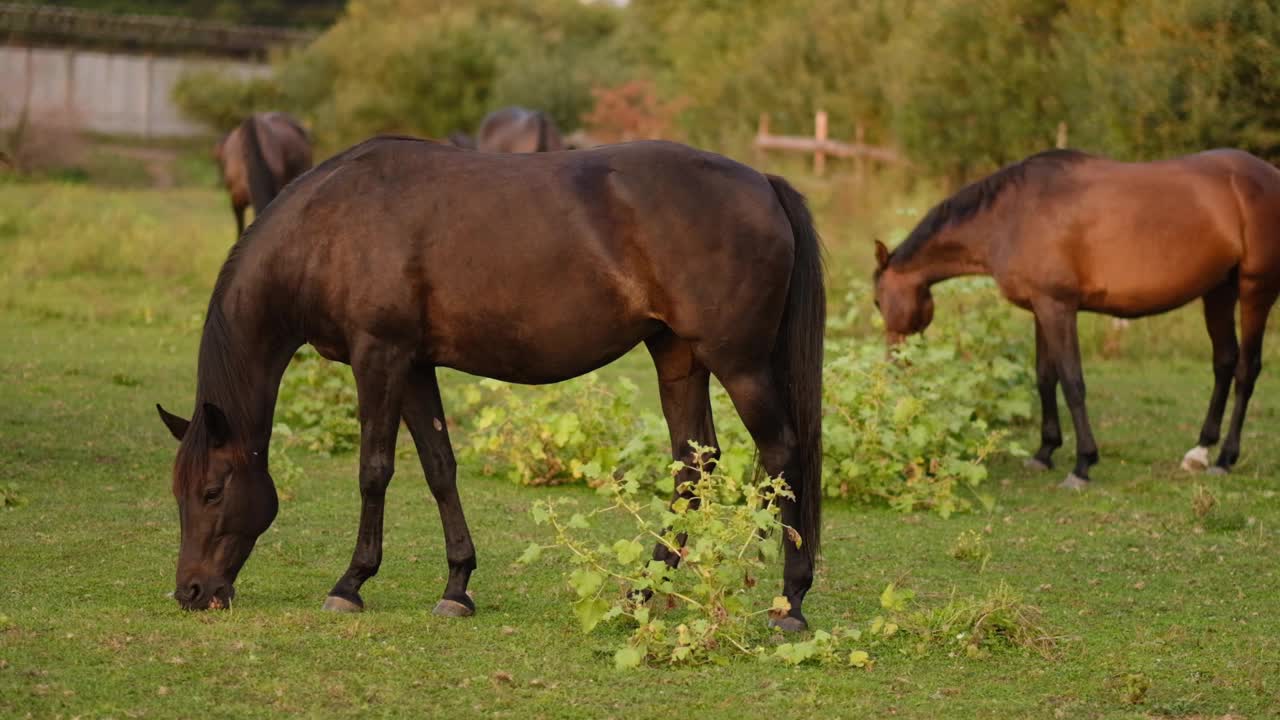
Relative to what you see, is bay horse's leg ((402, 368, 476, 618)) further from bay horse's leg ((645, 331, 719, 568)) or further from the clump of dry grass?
the clump of dry grass

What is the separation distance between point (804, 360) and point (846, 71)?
2166cm

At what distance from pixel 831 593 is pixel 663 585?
46.2 inches

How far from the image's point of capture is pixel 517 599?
596 cm

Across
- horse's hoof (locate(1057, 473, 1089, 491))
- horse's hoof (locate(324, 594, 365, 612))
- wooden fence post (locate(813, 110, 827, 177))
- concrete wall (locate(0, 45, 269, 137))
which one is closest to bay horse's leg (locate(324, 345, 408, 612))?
horse's hoof (locate(324, 594, 365, 612))

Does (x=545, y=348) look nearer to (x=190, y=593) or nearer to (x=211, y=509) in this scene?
(x=211, y=509)

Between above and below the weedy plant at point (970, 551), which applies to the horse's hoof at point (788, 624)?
above

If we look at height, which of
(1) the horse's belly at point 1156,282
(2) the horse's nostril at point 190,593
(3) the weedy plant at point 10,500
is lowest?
(3) the weedy plant at point 10,500

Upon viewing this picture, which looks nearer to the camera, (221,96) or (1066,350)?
(1066,350)

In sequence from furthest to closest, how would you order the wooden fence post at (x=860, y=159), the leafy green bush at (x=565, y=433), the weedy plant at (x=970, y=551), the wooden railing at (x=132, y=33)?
the wooden railing at (x=132, y=33)
the wooden fence post at (x=860, y=159)
the leafy green bush at (x=565, y=433)
the weedy plant at (x=970, y=551)

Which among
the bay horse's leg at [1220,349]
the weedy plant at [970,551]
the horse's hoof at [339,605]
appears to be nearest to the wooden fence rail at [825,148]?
the bay horse's leg at [1220,349]

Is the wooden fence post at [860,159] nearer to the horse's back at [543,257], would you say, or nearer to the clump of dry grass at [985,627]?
the horse's back at [543,257]

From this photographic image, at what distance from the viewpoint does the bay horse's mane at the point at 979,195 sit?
9.53m

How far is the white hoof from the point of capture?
28.9ft

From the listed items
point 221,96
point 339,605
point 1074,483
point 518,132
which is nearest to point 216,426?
point 339,605
